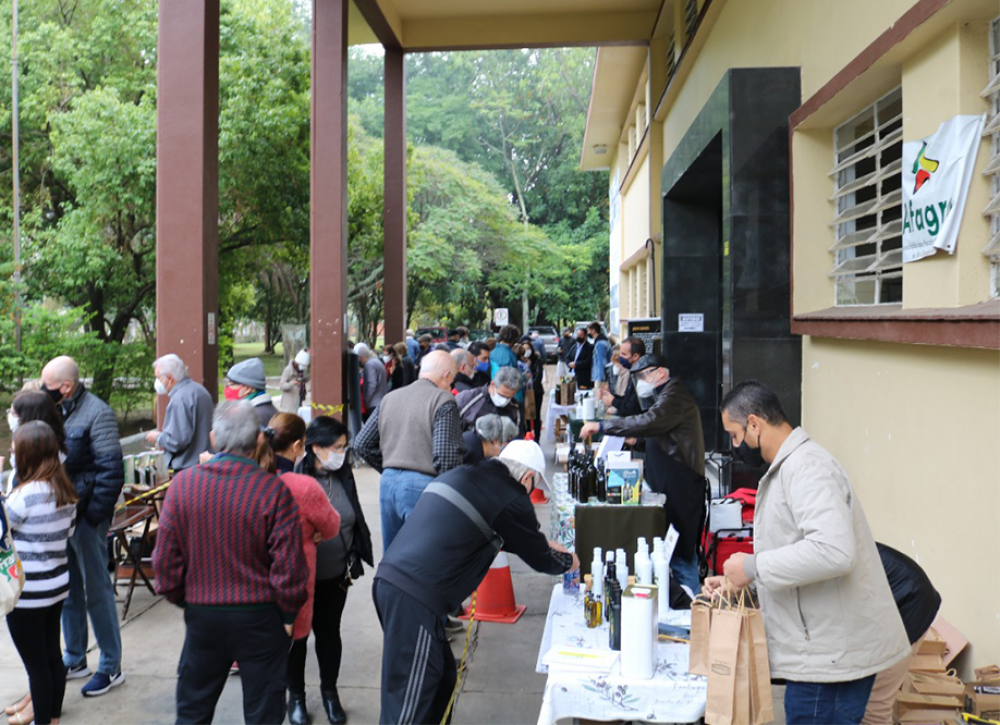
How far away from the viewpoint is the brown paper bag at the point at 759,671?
318cm

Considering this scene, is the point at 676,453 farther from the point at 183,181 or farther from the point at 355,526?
the point at 183,181

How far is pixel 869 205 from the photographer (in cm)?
656

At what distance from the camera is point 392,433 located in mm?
6219

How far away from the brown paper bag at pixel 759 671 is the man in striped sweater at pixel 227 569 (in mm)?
1812

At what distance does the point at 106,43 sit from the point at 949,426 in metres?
20.3

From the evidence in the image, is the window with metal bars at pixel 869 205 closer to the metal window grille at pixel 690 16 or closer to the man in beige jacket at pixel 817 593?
the man in beige jacket at pixel 817 593

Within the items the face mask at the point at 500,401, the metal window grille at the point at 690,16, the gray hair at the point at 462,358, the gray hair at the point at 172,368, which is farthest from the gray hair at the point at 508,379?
the metal window grille at the point at 690,16

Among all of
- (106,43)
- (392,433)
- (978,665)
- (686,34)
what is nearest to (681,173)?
(686,34)

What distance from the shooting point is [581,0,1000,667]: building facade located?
15.3 ft

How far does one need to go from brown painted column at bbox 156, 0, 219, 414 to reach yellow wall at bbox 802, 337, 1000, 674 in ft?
18.5

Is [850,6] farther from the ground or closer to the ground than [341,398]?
farther from the ground

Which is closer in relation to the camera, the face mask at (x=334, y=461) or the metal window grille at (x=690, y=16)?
the face mask at (x=334, y=461)

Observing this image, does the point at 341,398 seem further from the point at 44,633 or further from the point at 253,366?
the point at 44,633

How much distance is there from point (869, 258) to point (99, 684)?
5.83m
